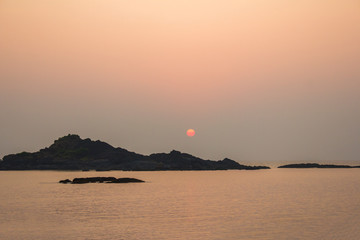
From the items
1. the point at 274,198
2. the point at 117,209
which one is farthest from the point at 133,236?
the point at 274,198

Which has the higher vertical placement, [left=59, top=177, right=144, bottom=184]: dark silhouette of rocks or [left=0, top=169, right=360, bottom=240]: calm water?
[left=59, top=177, right=144, bottom=184]: dark silhouette of rocks

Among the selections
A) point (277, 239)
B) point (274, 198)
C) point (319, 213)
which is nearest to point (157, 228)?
point (277, 239)

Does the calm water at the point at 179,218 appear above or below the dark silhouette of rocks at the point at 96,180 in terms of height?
below

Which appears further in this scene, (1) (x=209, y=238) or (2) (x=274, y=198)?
(2) (x=274, y=198)

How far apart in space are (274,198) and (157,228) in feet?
124

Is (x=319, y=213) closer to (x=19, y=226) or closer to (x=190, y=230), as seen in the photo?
(x=190, y=230)

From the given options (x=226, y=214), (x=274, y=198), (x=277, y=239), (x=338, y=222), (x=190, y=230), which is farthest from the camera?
(x=274, y=198)

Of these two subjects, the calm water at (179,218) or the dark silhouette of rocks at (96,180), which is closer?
the calm water at (179,218)

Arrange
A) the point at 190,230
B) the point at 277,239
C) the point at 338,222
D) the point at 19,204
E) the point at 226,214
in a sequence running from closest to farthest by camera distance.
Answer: the point at 277,239 → the point at 190,230 → the point at 338,222 → the point at 226,214 → the point at 19,204

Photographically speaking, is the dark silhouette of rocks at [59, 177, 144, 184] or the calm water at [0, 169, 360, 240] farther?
the dark silhouette of rocks at [59, 177, 144, 184]

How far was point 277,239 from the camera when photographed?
40.1 metres

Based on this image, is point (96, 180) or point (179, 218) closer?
point (179, 218)

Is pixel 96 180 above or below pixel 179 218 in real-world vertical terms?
above

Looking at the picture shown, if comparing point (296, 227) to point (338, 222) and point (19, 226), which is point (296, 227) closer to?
point (338, 222)
